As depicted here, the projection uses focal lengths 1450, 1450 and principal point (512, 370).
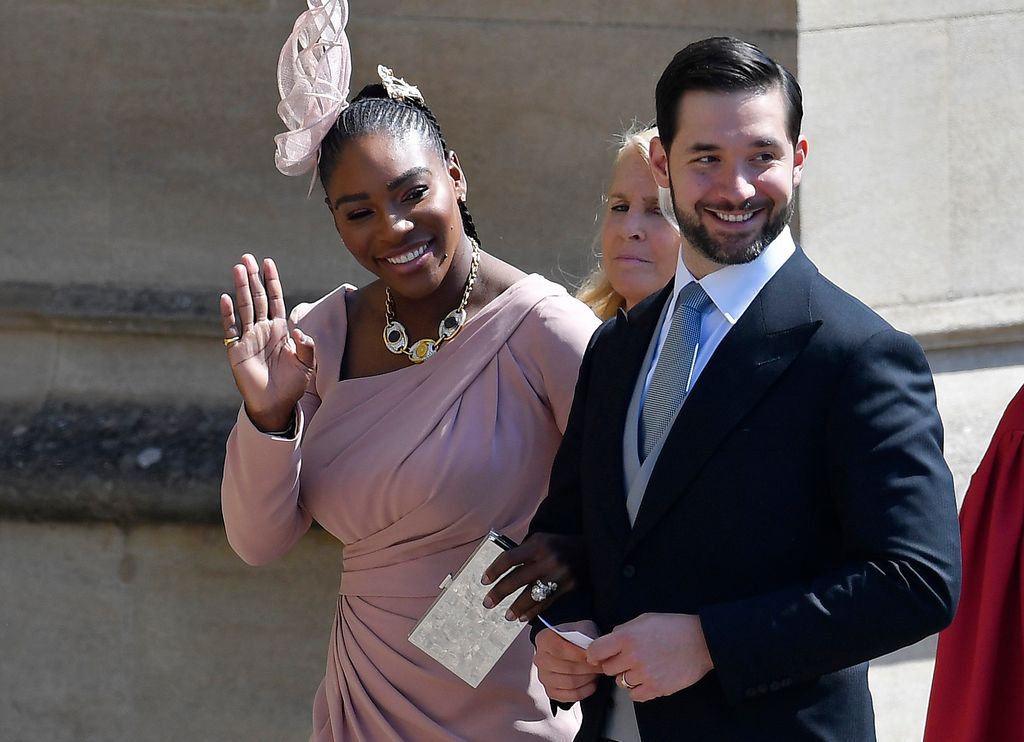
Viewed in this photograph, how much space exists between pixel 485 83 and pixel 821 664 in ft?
8.83

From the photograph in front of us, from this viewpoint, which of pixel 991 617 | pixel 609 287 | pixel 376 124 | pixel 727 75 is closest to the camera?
pixel 727 75

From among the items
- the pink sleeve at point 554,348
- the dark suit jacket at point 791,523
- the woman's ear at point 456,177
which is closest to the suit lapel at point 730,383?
the dark suit jacket at point 791,523

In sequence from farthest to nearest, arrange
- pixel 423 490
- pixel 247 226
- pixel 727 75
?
1. pixel 247 226
2. pixel 423 490
3. pixel 727 75

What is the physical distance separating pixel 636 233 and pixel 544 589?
1.29 metres

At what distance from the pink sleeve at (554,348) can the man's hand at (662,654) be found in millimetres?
757

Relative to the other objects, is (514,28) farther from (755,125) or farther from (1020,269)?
(755,125)

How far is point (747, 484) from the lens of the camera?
1.88 meters

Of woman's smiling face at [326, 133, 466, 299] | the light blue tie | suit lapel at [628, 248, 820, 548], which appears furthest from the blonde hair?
suit lapel at [628, 248, 820, 548]

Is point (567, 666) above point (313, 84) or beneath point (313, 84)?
beneath

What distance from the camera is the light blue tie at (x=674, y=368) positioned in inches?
79.1

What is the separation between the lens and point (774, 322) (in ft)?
6.35

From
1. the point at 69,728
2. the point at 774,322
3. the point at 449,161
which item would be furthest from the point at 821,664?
the point at 69,728

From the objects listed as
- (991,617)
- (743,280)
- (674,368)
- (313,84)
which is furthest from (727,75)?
(991,617)

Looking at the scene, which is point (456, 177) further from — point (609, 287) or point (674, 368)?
point (674, 368)
